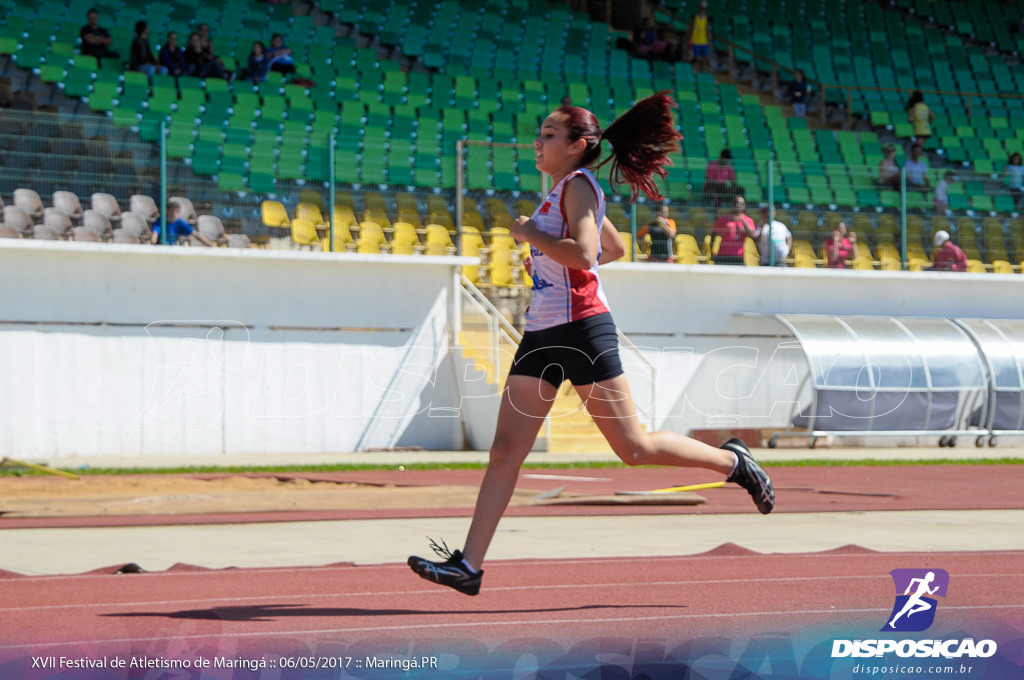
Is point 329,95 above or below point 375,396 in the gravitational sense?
above

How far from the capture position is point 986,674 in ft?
14.3

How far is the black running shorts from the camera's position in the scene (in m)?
5.58

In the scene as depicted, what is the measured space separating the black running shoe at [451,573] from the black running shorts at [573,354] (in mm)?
864

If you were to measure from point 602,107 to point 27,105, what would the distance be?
1228 centimetres

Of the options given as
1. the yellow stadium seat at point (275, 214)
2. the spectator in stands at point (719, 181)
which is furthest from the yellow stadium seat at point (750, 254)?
the yellow stadium seat at point (275, 214)

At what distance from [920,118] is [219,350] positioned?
19231mm

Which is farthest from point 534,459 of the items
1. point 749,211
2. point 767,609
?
point 767,609

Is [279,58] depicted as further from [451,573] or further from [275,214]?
[451,573]

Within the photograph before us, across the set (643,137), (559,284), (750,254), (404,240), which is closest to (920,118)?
(750,254)

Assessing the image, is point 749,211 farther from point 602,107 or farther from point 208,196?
point 208,196

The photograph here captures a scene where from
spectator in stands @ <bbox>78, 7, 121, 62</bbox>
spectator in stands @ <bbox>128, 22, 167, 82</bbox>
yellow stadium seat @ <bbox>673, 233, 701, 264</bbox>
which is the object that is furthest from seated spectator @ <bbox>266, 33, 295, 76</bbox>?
yellow stadium seat @ <bbox>673, 233, 701, 264</bbox>

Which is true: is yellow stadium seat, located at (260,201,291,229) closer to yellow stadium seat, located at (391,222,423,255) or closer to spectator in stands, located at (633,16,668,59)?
yellow stadium seat, located at (391,222,423,255)

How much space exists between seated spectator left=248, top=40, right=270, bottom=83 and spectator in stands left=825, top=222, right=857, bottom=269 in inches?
455

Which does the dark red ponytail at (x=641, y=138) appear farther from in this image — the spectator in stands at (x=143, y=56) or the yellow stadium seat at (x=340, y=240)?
the spectator in stands at (x=143, y=56)
